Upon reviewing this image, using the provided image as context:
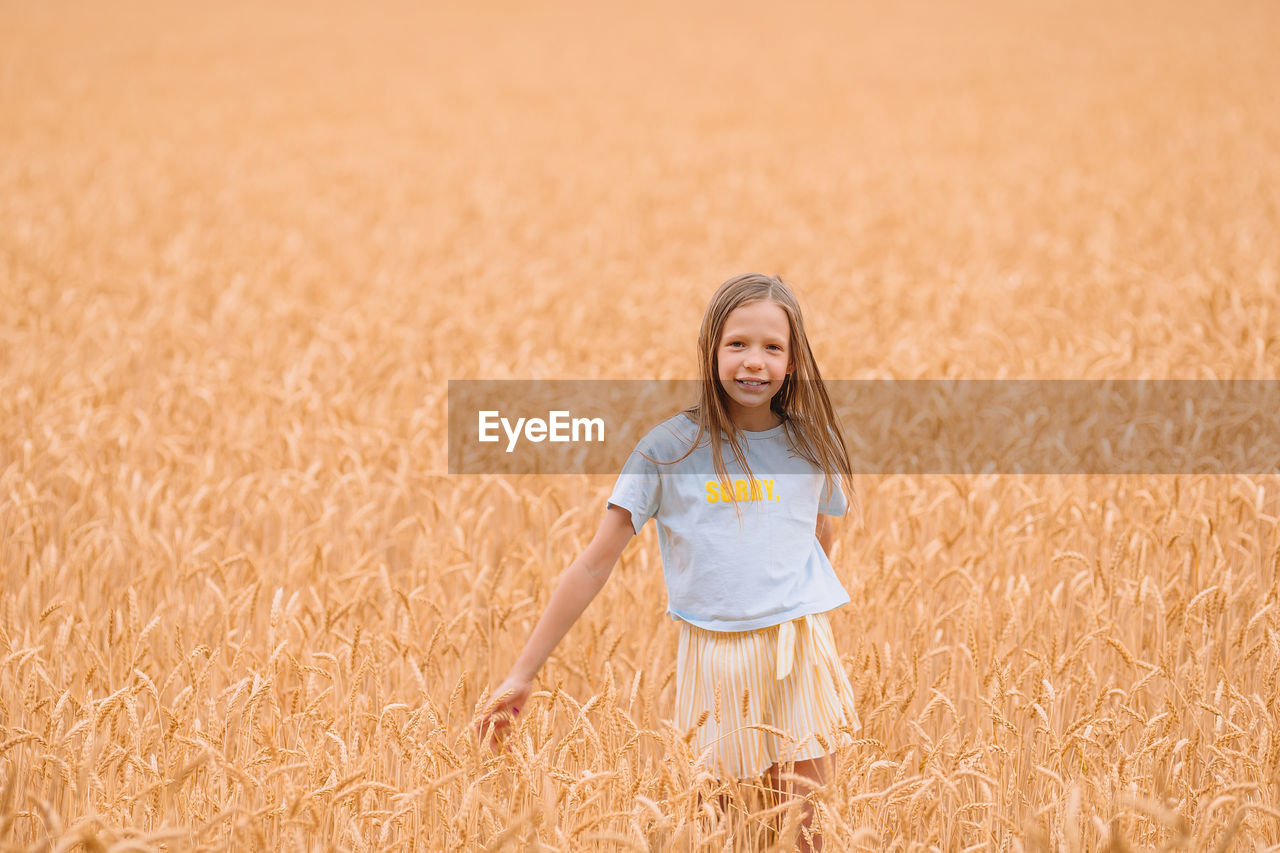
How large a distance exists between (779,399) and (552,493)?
1347mm

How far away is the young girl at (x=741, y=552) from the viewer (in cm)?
188

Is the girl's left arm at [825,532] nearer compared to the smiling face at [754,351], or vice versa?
the smiling face at [754,351]

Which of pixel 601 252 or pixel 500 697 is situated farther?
pixel 601 252

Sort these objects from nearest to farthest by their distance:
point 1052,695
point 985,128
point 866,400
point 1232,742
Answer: point 1052,695 < point 1232,742 < point 866,400 < point 985,128

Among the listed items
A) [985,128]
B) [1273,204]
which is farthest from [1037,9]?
[1273,204]

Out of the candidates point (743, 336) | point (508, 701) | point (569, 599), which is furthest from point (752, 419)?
point (508, 701)

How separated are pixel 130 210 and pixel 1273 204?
1010cm

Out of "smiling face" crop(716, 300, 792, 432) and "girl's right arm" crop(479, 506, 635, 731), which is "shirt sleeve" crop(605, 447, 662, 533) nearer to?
"girl's right arm" crop(479, 506, 635, 731)

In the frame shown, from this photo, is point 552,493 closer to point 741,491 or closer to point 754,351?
point 741,491

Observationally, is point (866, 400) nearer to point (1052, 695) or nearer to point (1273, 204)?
point (1052, 695)

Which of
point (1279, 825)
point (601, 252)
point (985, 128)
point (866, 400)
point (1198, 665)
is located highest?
point (985, 128)

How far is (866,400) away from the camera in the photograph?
432 centimetres
